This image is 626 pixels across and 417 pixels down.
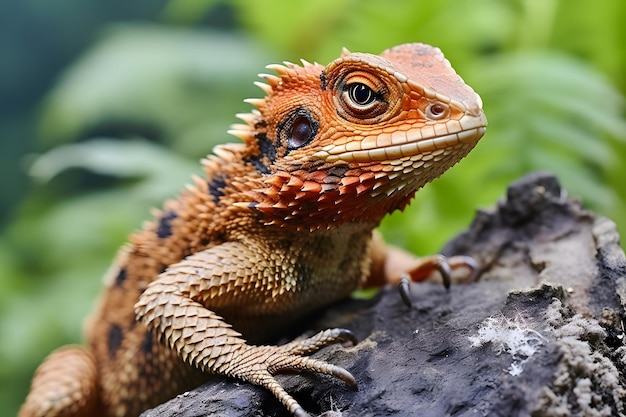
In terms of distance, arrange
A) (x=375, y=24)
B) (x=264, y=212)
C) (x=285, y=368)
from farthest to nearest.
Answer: (x=375, y=24)
(x=264, y=212)
(x=285, y=368)

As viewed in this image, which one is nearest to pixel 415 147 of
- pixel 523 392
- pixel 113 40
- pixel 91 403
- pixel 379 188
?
pixel 379 188

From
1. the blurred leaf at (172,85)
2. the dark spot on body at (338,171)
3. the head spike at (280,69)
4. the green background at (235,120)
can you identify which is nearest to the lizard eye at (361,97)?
the dark spot on body at (338,171)

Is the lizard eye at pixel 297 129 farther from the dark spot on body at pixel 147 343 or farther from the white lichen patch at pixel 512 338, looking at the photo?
the dark spot on body at pixel 147 343

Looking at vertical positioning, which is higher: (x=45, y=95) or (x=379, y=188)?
(x=45, y=95)

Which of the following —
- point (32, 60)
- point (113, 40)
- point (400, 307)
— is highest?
point (32, 60)

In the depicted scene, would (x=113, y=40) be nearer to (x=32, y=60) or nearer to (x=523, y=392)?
(x=32, y=60)
